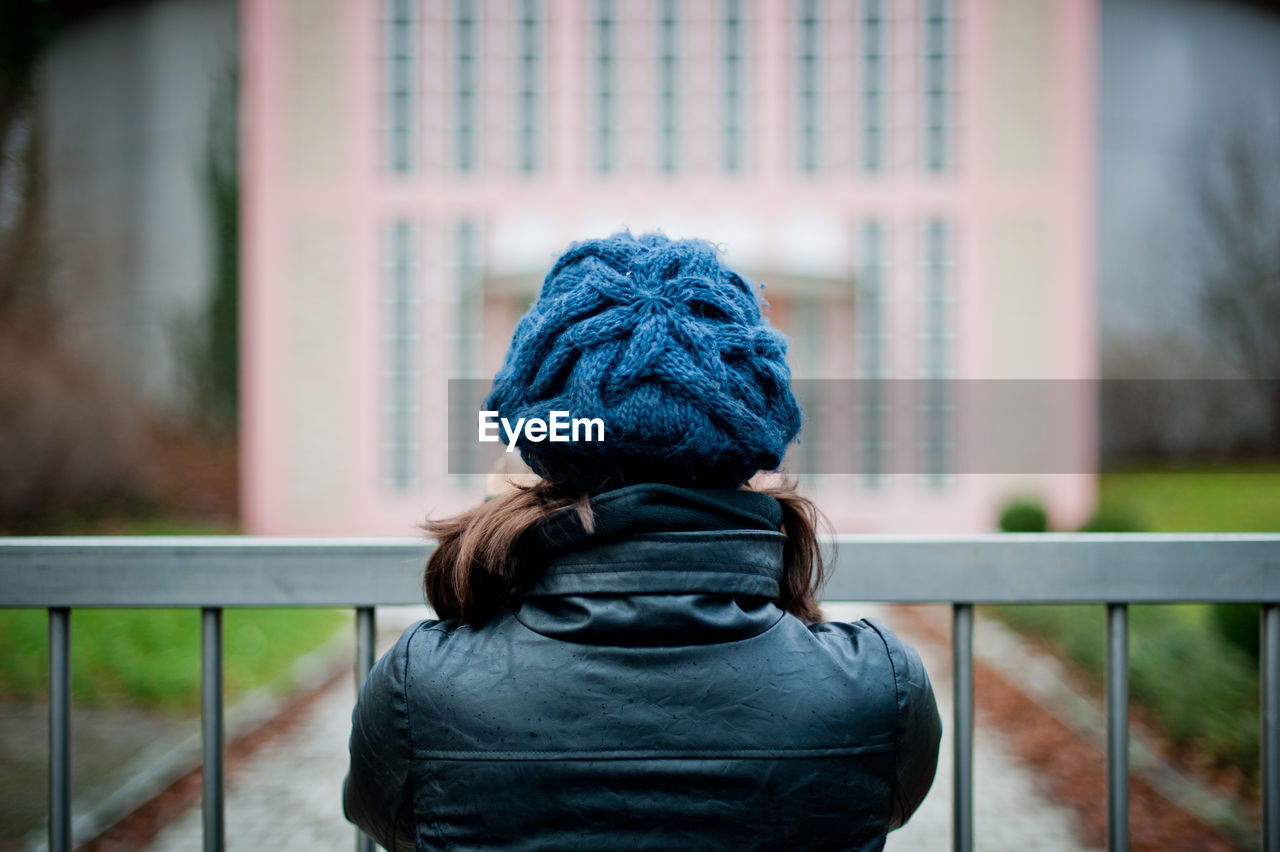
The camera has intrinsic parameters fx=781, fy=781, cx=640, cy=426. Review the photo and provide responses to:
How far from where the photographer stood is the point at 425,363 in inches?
432

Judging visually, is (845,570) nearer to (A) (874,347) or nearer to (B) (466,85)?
(A) (874,347)

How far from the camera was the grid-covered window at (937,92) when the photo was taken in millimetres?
10938

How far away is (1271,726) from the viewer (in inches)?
54.6

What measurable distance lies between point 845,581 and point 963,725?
32 centimetres

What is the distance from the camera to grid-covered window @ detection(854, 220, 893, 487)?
35.9ft

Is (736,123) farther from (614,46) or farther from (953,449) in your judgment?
(953,449)

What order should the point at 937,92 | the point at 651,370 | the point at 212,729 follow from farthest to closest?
the point at 937,92 < the point at 212,729 < the point at 651,370

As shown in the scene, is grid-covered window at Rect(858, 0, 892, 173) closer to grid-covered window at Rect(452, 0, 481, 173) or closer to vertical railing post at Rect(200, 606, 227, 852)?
grid-covered window at Rect(452, 0, 481, 173)

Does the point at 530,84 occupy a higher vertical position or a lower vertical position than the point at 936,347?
higher

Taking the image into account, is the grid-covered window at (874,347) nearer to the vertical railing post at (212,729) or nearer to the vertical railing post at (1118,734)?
the vertical railing post at (1118,734)

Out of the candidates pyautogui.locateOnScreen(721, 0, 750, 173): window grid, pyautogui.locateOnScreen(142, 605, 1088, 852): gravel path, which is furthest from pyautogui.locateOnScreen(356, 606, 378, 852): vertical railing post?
pyautogui.locateOnScreen(721, 0, 750, 173): window grid

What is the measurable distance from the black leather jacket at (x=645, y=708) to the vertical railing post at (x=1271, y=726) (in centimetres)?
86

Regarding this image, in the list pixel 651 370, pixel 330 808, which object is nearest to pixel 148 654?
pixel 330 808

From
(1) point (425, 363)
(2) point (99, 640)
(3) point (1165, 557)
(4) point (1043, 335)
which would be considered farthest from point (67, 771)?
(4) point (1043, 335)
